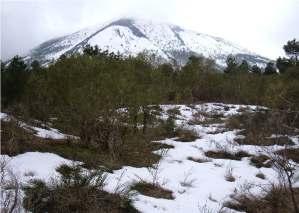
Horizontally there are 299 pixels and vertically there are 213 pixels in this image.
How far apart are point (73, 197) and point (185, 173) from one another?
358 cm

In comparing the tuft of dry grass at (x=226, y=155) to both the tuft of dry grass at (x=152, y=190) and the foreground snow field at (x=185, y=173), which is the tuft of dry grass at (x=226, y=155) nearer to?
the foreground snow field at (x=185, y=173)

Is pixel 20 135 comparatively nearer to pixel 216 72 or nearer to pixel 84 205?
pixel 84 205

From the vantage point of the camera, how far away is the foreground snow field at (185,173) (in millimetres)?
7988

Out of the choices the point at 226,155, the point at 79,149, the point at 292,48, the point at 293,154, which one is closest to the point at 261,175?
the point at 226,155

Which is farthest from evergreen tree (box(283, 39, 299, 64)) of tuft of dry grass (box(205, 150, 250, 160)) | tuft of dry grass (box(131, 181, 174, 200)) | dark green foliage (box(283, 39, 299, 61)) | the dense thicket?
tuft of dry grass (box(131, 181, 174, 200))

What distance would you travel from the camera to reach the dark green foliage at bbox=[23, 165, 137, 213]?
6.84 metres

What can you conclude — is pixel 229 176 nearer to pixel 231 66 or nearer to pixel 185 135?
pixel 185 135

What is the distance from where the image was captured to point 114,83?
10953 mm

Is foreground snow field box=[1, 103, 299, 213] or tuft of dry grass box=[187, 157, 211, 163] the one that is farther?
tuft of dry grass box=[187, 157, 211, 163]

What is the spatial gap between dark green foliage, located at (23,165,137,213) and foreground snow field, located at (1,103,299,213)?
1.08 ft

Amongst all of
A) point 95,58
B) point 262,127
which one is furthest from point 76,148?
point 262,127

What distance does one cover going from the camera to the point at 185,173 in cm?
1006

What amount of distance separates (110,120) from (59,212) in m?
4.34

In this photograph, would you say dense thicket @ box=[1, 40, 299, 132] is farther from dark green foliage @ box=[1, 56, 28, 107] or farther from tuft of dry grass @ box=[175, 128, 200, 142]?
tuft of dry grass @ box=[175, 128, 200, 142]
